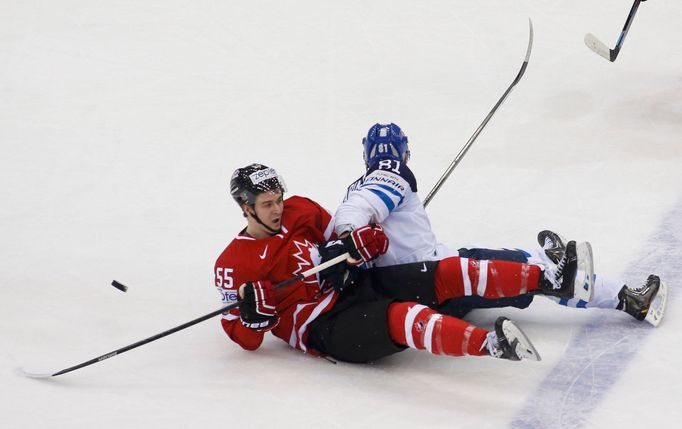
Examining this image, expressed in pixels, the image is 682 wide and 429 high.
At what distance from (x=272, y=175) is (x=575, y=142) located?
96.7 inches

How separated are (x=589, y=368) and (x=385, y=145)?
1.03 m

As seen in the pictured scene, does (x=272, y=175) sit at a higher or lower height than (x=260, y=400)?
higher

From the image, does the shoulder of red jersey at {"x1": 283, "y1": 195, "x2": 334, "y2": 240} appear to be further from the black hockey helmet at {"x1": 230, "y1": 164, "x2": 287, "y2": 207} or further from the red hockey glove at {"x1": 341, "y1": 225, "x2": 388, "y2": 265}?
the red hockey glove at {"x1": 341, "y1": 225, "x2": 388, "y2": 265}

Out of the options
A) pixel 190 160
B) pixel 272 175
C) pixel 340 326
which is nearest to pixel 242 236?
pixel 272 175

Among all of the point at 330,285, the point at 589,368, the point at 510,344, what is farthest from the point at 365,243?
the point at 589,368

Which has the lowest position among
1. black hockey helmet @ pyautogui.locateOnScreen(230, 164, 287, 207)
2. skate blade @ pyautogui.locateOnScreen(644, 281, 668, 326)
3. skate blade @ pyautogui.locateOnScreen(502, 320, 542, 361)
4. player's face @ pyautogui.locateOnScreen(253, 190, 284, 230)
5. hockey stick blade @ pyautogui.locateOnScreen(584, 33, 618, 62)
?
skate blade @ pyautogui.locateOnScreen(644, 281, 668, 326)

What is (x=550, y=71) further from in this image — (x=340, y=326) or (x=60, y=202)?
(x=340, y=326)

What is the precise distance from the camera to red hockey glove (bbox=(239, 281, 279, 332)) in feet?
11.1

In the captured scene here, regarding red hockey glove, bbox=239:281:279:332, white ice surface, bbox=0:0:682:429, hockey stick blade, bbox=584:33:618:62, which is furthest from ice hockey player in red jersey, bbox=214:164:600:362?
hockey stick blade, bbox=584:33:618:62

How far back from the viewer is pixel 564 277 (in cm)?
348

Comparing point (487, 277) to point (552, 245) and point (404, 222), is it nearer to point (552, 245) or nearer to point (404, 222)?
point (404, 222)

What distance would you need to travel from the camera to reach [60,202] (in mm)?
5215

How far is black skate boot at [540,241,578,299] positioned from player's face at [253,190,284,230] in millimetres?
915

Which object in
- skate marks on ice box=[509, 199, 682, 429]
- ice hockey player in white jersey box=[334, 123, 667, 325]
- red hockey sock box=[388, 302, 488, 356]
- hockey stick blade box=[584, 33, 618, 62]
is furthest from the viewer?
hockey stick blade box=[584, 33, 618, 62]
